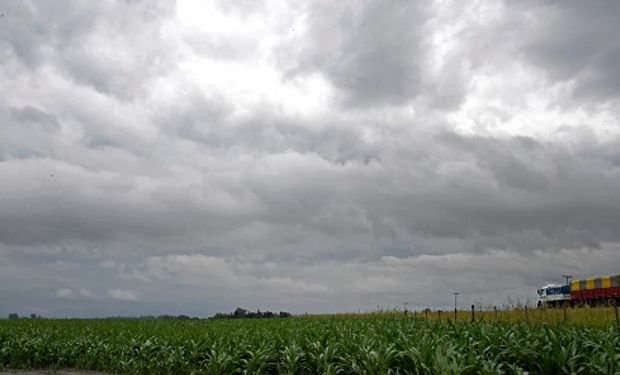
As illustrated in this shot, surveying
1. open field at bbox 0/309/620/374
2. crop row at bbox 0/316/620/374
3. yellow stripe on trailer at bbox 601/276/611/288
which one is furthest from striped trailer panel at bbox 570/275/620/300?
crop row at bbox 0/316/620/374

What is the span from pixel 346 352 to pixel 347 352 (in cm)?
12

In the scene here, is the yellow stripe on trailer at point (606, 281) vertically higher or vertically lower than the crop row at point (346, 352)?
higher

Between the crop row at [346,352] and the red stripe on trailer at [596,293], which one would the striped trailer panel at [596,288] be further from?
the crop row at [346,352]

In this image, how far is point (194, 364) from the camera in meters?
16.8

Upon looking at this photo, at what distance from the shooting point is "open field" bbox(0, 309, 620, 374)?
11328mm

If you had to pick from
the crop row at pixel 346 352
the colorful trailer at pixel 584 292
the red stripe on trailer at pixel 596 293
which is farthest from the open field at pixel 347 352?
the red stripe on trailer at pixel 596 293

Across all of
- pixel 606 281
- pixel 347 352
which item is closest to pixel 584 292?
pixel 606 281

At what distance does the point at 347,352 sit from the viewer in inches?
543

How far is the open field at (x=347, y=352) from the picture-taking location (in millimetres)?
11328

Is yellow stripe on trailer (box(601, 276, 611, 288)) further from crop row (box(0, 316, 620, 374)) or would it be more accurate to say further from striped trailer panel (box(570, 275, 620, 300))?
crop row (box(0, 316, 620, 374))

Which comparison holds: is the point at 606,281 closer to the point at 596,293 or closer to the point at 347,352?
the point at 596,293

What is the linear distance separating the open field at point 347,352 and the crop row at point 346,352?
0.02 m

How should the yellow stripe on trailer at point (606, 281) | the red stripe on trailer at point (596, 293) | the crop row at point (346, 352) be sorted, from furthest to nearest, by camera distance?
the yellow stripe on trailer at point (606, 281), the red stripe on trailer at point (596, 293), the crop row at point (346, 352)

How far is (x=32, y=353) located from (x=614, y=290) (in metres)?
42.0
